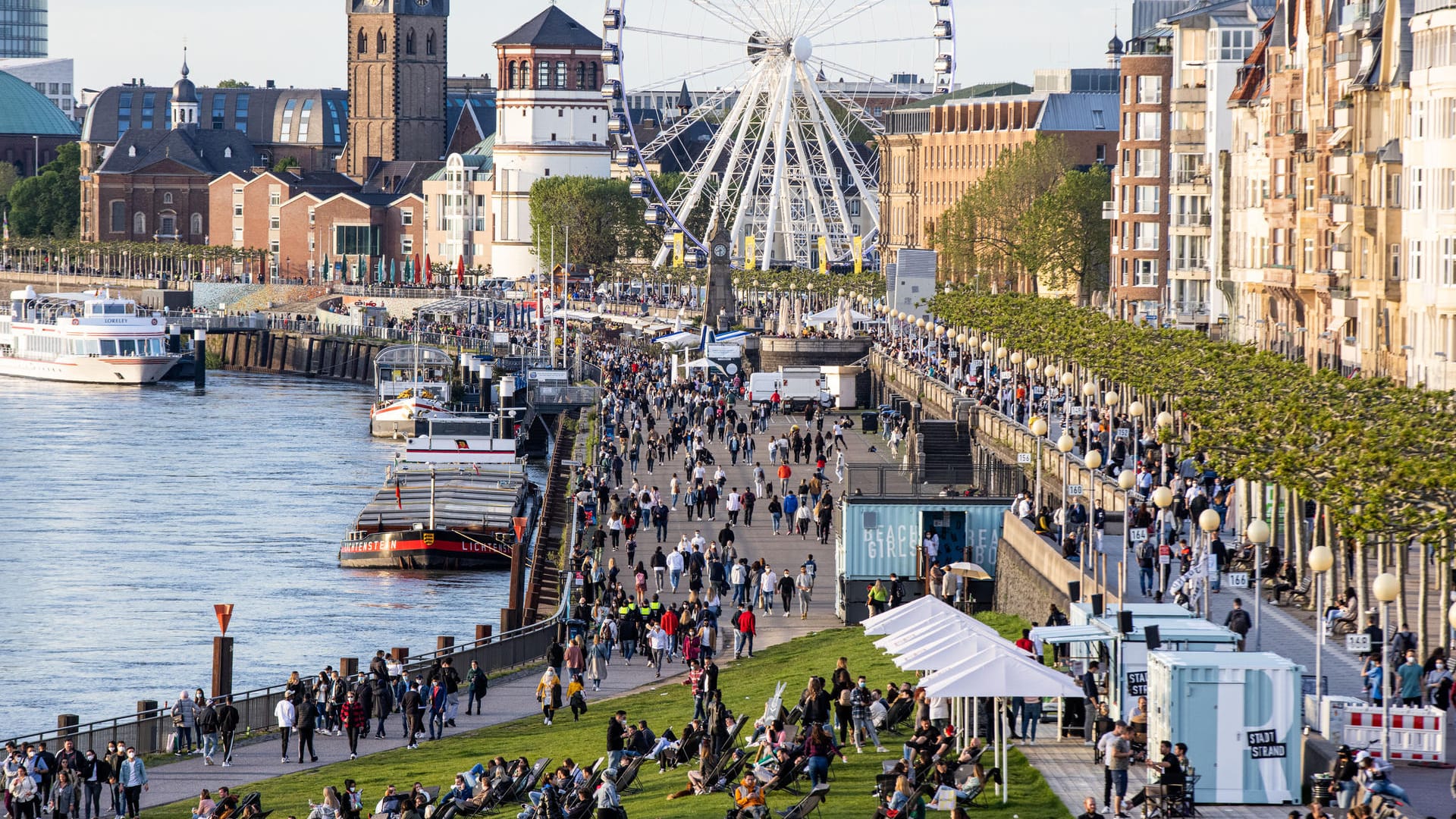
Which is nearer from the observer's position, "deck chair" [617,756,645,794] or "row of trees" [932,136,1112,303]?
"deck chair" [617,756,645,794]

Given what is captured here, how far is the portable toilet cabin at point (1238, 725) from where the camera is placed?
25812mm

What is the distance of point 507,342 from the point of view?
145 meters

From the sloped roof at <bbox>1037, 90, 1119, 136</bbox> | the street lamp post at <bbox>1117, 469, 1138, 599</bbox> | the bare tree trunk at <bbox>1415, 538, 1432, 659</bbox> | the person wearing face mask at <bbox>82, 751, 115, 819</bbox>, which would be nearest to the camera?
the bare tree trunk at <bbox>1415, 538, 1432, 659</bbox>

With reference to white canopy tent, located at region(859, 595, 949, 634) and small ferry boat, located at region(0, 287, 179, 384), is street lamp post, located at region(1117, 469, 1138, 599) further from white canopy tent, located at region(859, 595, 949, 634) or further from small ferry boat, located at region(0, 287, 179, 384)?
small ferry boat, located at region(0, 287, 179, 384)

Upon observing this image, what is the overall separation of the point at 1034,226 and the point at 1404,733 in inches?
3723

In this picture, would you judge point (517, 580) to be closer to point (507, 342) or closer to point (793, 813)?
point (793, 813)

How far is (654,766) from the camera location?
3297 cm

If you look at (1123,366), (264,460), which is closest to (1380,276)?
(1123,366)

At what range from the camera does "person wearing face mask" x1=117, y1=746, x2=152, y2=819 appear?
34031 mm

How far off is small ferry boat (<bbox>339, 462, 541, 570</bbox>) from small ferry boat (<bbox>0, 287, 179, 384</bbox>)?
77399 mm

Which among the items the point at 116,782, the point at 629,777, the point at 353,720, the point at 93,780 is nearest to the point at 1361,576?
the point at 629,777

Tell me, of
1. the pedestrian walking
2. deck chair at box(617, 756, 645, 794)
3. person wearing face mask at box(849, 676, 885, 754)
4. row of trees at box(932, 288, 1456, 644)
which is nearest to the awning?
person wearing face mask at box(849, 676, 885, 754)

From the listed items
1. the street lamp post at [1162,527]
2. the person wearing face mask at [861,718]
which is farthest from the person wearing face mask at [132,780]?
the street lamp post at [1162,527]

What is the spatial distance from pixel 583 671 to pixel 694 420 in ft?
150
